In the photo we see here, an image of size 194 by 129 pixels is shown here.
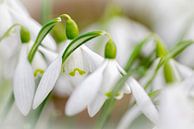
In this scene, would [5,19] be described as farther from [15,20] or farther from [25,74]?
[25,74]

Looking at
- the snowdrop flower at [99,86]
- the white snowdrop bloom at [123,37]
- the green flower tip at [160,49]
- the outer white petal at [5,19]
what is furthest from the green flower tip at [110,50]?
the white snowdrop bloom at [123,37]

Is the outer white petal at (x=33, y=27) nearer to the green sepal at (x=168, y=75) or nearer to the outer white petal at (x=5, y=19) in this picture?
the outer white petal at (x=5, y=19)

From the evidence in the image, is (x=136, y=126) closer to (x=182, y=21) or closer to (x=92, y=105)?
(x=92, y=105)

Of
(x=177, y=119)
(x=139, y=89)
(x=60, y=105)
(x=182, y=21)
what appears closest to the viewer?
(x=177, y=119)

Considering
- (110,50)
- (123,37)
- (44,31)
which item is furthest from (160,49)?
(123,37)

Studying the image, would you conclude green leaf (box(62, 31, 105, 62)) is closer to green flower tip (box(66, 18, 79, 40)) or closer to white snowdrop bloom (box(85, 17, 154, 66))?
green flower tip (box(66, 18, 79, 40))

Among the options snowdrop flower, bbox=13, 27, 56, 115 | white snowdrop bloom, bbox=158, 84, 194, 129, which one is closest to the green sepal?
white snowdrop bloom, bbox=158, 84, 194, 129

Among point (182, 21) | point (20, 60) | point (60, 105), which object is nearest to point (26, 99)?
point (20, 60)
